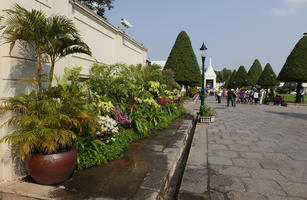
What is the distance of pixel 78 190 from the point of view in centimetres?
277

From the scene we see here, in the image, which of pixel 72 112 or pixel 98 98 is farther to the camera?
pixel 98 98

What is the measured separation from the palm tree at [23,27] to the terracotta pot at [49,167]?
4.20ft

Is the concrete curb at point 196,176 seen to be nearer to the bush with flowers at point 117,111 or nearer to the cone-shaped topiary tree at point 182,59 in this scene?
the bush with flowers at point 117,111

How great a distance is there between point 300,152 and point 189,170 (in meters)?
3.24

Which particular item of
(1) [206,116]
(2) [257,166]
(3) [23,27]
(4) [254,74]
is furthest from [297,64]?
(3) [23,27]

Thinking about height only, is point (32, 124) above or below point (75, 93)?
below

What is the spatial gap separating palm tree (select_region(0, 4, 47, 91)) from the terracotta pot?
1.28 meters

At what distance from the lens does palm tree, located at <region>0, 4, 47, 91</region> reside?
116 inches

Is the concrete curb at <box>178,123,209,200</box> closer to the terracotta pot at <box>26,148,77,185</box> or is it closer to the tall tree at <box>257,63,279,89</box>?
the terracotta pot at <box>26,148,77,185</box>

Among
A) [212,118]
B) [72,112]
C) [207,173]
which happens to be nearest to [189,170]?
[207,173]

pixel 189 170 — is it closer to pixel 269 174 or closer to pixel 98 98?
pixel 269 174

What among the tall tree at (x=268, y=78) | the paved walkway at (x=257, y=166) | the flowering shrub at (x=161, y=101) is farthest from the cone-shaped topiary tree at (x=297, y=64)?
the flowering shrub at (x=161, y=101)

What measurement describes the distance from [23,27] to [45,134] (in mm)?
1724

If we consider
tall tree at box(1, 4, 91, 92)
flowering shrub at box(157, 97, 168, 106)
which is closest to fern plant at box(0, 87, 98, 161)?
tall tree at box(1, 4, 91, 92)
